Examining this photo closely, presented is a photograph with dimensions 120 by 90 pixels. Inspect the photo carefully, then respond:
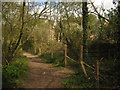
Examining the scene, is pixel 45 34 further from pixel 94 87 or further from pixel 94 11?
pixel 94 87

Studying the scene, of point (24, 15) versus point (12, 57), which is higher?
point (24, 15)

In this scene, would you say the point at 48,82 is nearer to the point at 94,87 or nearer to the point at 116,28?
the point at 94,87

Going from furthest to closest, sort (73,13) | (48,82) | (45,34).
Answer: (45,34), (73,13), (48,82)

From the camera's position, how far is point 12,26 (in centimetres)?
818

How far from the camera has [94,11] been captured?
7309 millimetres

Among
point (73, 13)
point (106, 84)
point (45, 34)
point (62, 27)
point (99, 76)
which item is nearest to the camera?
point (106, 84)

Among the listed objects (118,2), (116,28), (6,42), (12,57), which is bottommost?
(12,57)

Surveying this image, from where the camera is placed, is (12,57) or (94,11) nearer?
(94,11)

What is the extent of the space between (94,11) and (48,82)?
4.27m

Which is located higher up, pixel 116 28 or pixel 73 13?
pixel 73 13

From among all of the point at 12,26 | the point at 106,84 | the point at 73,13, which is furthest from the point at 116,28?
the point at 12,26

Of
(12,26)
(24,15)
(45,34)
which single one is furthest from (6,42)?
(45,34)

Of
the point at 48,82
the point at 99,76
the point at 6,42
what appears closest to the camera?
the point at 99,76

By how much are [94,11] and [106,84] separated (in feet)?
12.2
